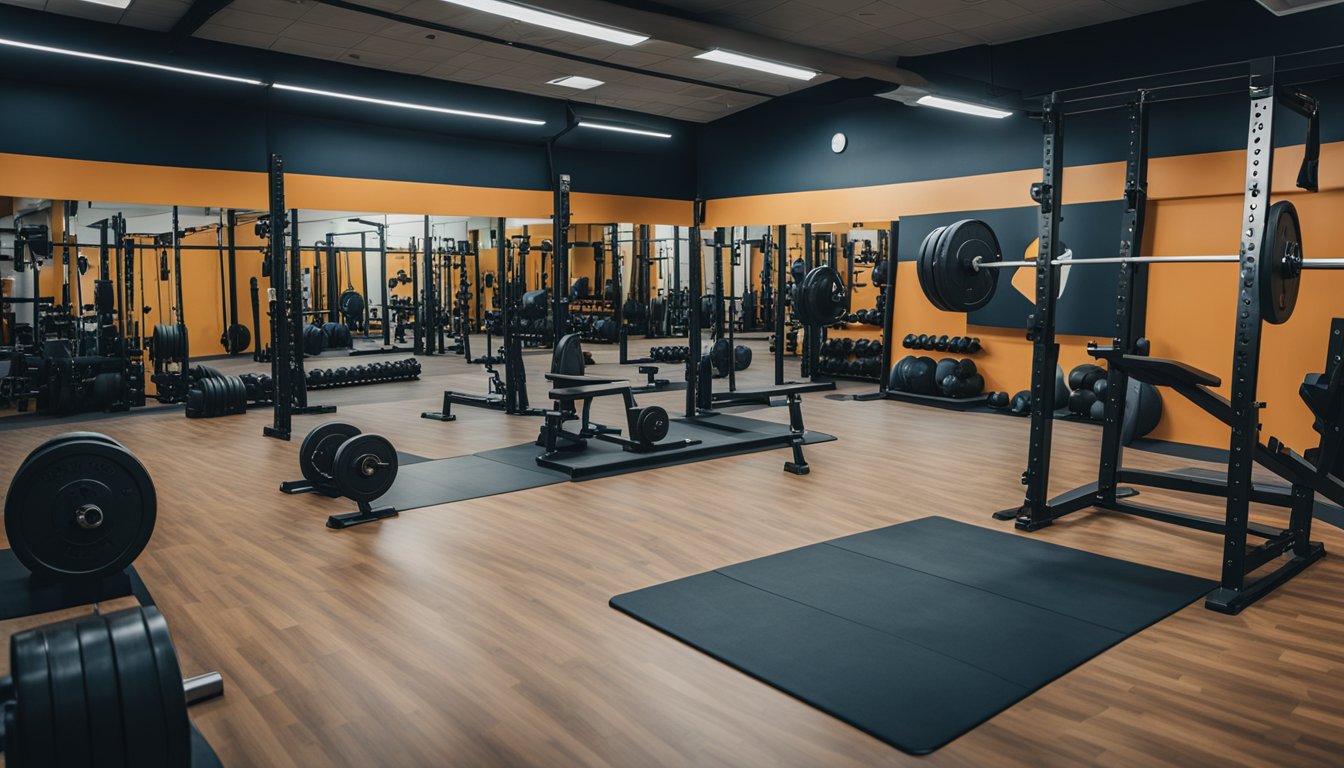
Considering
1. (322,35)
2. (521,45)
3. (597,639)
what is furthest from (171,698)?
(322,35)

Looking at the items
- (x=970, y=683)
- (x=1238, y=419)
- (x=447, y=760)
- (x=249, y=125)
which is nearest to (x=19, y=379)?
(x=249, y=125)

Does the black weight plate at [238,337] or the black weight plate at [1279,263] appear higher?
the black weight plate at [1279,263]

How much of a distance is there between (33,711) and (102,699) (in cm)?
9

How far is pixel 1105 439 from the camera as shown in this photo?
13.2 ft

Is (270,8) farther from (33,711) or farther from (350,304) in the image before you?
(33,711)

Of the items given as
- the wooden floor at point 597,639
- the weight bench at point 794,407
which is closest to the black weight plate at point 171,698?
the wooden floor at point 597,639

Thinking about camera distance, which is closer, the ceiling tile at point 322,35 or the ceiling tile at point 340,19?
the ceiling tile at point 340,19

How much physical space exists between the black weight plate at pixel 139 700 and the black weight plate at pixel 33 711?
10 centimetres

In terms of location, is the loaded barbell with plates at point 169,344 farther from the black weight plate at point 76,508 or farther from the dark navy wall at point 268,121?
the black weight plate at point 76,508

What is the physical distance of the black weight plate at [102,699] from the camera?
4.71 feet

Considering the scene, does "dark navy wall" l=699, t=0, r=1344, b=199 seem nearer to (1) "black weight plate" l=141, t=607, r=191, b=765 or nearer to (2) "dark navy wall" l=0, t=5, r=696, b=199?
(2) "dark navy wall" l=0, t=5, r=696, b=199

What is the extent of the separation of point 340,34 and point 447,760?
6.78 meters

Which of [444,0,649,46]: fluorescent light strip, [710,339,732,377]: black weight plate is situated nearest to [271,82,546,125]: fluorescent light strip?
[444,0,649,46]: fluorescent light strip

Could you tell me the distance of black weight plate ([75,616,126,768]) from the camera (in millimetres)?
1437
